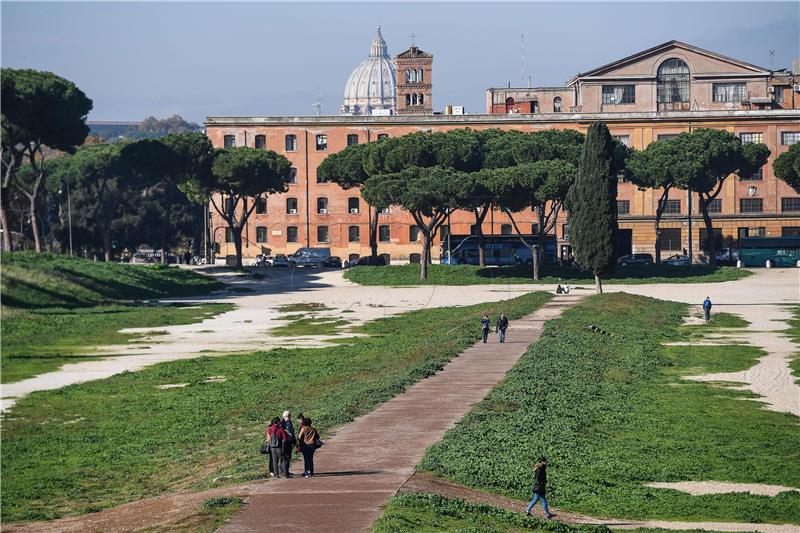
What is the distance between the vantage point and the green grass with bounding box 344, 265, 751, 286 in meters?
111

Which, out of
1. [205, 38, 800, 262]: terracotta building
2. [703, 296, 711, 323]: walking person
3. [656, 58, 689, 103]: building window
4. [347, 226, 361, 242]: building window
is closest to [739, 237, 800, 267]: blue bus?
[205, 38, 800, 262]: terracotta building

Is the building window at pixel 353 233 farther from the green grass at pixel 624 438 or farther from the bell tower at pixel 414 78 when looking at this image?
the green grass at pixel 624 438

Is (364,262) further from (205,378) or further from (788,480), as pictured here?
(788,480)

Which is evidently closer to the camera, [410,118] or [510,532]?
A: [510,532]

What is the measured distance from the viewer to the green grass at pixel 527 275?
111375 millimetres

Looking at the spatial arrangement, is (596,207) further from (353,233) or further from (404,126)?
(353,233)

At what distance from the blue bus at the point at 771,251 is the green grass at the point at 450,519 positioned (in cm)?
9909

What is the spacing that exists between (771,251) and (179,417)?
88.2 metres

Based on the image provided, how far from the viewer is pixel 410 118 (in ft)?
479

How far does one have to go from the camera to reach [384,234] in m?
146

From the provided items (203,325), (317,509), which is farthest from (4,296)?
(317,509)

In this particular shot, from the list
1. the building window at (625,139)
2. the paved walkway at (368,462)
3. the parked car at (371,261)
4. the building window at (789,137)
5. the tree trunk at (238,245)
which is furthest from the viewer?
the building window at (625,139)

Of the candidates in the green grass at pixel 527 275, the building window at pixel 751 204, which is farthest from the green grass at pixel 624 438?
the building window at pixel 751 204

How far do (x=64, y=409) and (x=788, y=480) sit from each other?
26967 millimetres
